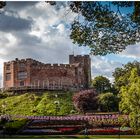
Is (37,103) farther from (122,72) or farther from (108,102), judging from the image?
(122,72)

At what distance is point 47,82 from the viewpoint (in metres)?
30.1

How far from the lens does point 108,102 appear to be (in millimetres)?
25000

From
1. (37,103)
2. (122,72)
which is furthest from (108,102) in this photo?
(37,103)

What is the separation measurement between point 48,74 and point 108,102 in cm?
587

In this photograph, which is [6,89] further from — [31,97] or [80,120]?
[80,120]

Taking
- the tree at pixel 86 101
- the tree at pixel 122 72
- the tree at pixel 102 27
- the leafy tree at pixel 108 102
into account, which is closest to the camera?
the tree at pixel 102 27

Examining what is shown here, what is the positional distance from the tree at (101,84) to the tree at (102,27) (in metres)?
19.2

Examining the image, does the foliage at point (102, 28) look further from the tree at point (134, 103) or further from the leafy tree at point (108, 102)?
the leafy tree at point (108, 102)

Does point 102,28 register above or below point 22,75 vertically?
below

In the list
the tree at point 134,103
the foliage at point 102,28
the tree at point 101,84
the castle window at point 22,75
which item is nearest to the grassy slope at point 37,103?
the castle window at point 22,75

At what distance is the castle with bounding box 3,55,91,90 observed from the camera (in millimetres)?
29703

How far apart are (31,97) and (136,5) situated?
21.8 metres

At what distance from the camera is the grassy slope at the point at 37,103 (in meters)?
25.9

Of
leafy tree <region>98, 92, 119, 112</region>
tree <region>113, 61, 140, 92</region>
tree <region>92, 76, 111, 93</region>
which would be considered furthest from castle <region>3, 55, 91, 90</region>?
leafy tree <region>98, 92, 119, 112</region>
